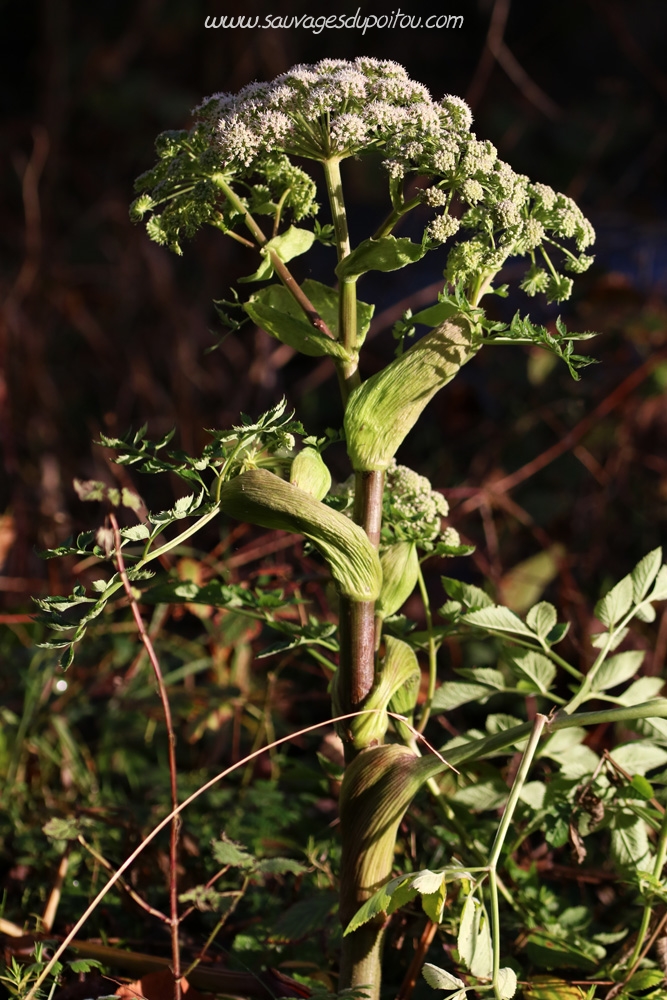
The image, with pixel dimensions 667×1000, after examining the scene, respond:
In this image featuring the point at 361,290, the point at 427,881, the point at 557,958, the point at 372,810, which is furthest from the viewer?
the point at 361,290

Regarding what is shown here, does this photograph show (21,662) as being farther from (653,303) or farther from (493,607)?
(653,303)

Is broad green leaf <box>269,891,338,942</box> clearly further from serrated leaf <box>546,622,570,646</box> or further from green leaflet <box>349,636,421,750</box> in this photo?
serrated leaf <box>546,622,570,646</box>

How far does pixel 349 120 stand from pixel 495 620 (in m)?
0.41

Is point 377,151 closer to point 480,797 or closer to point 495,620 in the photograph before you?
point 495,620

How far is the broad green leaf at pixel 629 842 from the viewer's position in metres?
0.79

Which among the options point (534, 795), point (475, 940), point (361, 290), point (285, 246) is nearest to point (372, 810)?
point (475, 940)

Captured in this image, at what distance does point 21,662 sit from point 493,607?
0.87 metres

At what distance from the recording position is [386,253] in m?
0.68

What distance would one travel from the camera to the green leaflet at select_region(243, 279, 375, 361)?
29.0 inches

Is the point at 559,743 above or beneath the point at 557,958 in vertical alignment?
above

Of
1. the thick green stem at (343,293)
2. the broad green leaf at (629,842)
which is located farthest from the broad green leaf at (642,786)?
the thick green stem at (343,293)

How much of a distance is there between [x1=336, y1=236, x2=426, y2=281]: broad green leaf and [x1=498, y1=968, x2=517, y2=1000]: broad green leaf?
0.51m

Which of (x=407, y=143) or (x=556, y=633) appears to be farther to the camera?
(x=556, y=633)

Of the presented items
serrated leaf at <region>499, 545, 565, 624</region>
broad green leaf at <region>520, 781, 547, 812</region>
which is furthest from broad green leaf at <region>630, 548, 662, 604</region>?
serrated leaf at <region>499, 545, 565, 624</region>
